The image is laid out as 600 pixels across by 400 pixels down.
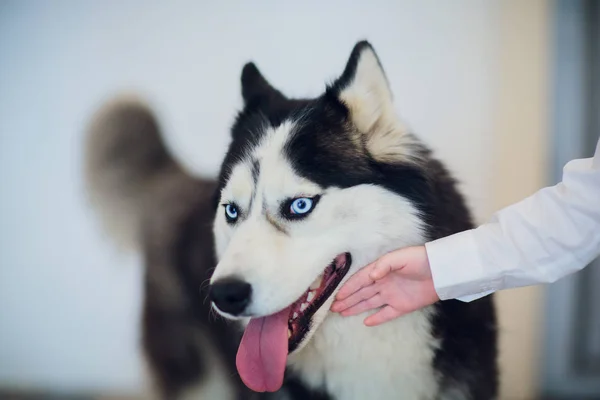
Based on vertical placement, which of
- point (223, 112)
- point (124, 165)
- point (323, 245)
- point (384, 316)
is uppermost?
point (223, 112)

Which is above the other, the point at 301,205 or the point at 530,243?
the point at 301,205

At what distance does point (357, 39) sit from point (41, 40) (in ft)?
3.17

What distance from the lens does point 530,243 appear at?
1.06 meters

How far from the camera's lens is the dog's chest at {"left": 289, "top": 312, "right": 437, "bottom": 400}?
3.91 ft

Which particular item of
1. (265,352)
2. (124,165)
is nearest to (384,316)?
(265,352)

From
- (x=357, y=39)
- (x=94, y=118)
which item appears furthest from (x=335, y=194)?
(x=94, y=118)

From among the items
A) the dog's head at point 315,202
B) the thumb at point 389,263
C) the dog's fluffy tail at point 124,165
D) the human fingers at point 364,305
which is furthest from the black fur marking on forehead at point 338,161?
the dog's fluffy tail at point 124,165

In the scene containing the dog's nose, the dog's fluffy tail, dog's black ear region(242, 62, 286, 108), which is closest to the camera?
the dog's nose

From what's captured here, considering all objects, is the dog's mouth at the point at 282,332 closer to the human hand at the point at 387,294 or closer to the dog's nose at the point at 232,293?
the human hand at the point at 387,294

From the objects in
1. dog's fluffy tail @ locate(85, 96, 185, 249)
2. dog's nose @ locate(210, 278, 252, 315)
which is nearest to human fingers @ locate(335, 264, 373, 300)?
dog's nose @ locate(210, 278, 252, 315)

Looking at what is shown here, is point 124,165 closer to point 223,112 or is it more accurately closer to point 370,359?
point 223,112

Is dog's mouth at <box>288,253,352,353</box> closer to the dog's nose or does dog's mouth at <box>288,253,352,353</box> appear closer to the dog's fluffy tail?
the dog's nose

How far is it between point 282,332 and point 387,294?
0.26 m

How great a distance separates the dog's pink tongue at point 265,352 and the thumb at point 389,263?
22 cm
